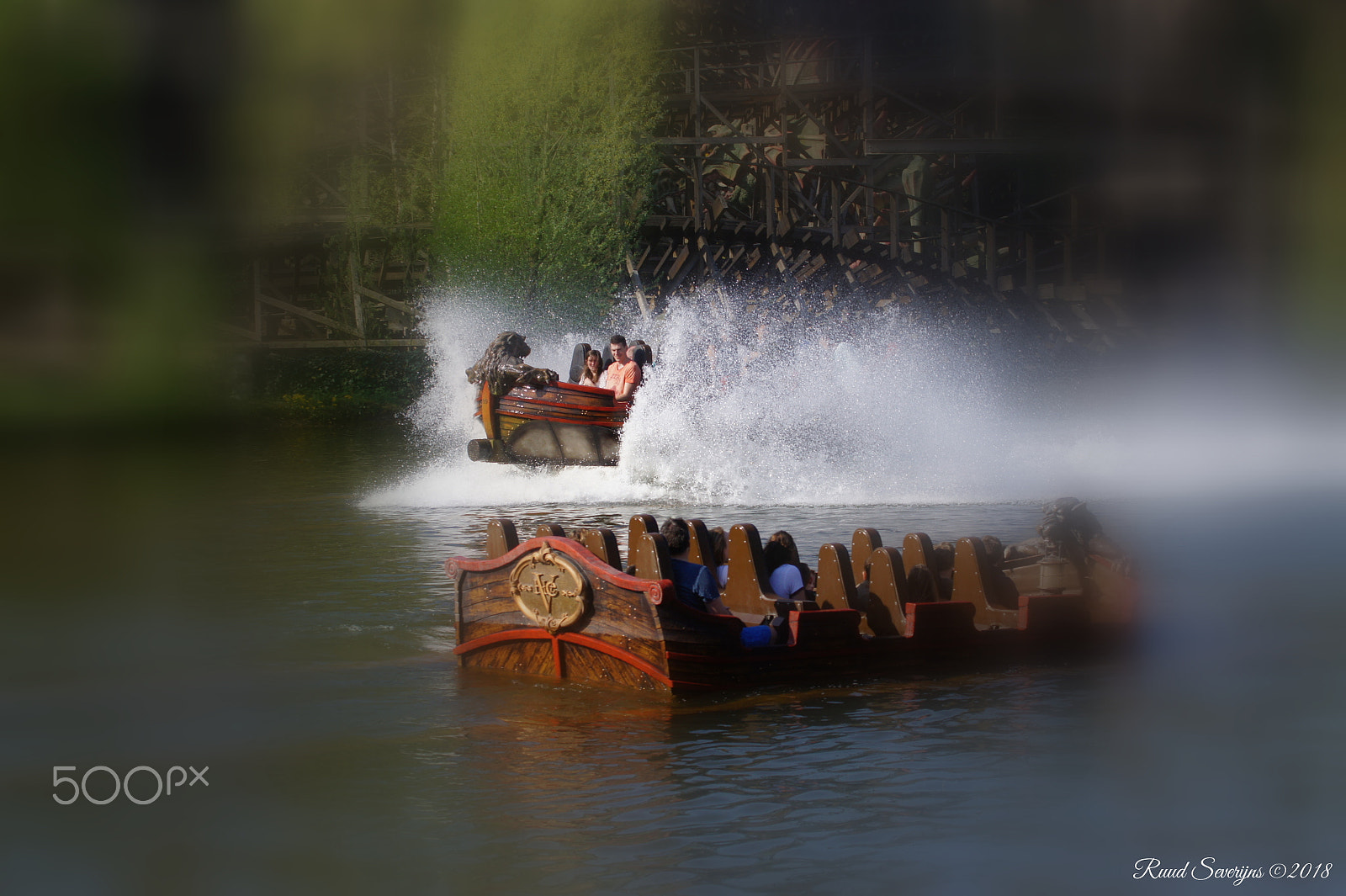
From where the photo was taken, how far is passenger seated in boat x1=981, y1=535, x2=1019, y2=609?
9609mm

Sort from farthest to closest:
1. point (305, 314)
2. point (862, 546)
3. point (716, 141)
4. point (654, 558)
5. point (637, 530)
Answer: point (305, 314) → point (716, 141) → point (862, 546) → point (637, 530) → point (654, 558)

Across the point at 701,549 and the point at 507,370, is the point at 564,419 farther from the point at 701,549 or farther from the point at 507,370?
the point at 701,549

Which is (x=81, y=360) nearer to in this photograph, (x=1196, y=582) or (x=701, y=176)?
(x=1196, y=582)

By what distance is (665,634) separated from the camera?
8344 mm

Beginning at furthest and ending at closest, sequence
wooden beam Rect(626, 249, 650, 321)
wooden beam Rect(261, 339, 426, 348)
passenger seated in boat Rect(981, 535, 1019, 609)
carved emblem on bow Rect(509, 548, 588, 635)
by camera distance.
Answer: wooden beam Rect(261, 339, 426, 348), wooden beam Rect(626, 249, 650, 321), passenger seated in boat Rect(981, 535, 1019, 609), carved emblem on bow Rect(509, 548, 588, 635)

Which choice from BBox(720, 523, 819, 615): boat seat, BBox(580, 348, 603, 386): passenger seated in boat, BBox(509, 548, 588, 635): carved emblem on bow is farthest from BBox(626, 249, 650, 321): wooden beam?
BBox(509, 548, 588, 635): carved emblem on bow

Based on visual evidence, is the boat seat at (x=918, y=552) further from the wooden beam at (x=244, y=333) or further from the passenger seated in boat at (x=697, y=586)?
the wooden beam at (x=244, y=333)

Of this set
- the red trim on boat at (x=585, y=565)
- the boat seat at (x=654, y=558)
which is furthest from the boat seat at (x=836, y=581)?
the red trim on boat at (x=585, y=565)

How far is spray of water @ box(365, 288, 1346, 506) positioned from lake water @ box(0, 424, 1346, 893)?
712cm

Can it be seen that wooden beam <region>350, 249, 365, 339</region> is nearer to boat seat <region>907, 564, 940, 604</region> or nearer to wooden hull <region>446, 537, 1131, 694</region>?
wooden hull <region>446, 537, 1131, 694</region>

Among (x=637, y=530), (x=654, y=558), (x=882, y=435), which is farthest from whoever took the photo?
(x=882, y=435)

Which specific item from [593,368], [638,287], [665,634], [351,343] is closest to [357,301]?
[351,343]

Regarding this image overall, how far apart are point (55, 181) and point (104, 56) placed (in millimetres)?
1618

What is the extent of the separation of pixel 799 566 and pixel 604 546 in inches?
52.2
